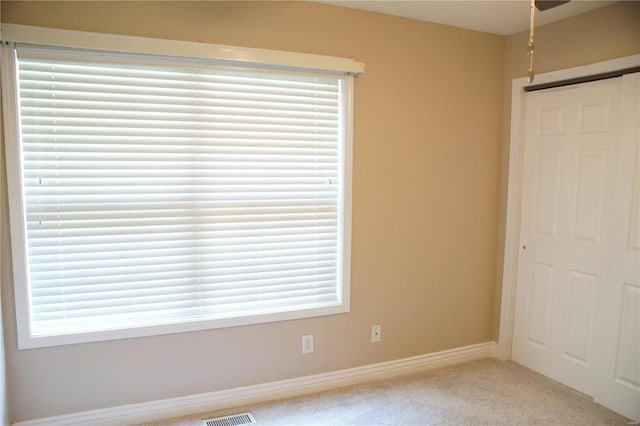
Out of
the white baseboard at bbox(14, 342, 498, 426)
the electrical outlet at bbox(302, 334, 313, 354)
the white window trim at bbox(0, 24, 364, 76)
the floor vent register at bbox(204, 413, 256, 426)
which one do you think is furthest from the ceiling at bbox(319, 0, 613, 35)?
the floor vent register at bbox(204, 413, 256, 426)

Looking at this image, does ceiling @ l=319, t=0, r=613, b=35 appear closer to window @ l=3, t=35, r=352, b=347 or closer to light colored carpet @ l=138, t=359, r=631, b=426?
window @ l=3, t=35, r=352, b=347

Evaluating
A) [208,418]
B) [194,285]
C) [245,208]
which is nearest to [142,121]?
[245,208]

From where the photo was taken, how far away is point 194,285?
252 centimetres

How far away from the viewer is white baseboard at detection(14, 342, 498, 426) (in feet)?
Result: 7.74

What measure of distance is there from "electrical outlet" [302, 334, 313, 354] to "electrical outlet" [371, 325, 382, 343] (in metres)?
0.47

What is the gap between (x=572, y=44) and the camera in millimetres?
2773

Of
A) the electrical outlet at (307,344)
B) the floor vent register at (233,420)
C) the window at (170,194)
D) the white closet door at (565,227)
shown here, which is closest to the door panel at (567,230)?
the white closet door at (565,227)

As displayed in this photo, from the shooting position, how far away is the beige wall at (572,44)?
249 centimetres

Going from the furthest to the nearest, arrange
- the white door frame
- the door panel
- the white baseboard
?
the white door frame, the door panel, the white baseboard

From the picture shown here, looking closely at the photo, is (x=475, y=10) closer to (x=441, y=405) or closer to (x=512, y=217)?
(x=512, y=217)

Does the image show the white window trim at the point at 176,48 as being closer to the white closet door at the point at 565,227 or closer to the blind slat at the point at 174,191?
the blind slat at the point at 174,191

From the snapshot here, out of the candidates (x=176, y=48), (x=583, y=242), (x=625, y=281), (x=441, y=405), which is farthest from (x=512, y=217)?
(x=176, y=48)

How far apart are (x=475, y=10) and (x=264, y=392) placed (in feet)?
9.21

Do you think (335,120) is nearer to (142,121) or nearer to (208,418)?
(142,121)
